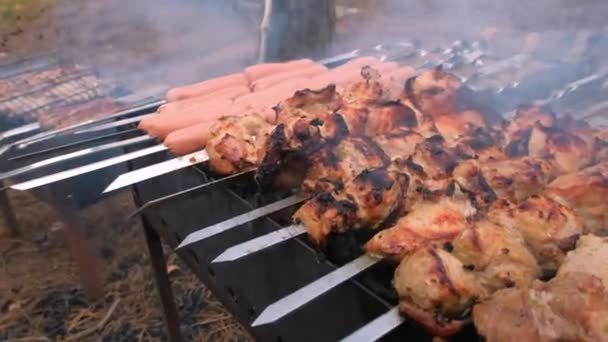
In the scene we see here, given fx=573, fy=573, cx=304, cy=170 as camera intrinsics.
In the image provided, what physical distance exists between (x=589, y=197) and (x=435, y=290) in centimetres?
71

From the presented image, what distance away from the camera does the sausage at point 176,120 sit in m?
2.56

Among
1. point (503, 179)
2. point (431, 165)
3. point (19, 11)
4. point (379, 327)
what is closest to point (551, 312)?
point (379, 327)

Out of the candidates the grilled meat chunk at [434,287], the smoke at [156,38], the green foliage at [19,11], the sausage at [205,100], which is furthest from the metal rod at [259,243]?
A: the green foliage at [19,11]

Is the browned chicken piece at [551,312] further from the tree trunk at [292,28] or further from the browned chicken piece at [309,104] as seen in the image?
the tree trunk at [292,28]

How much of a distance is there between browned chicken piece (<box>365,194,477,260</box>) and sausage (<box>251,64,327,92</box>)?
4.84ft

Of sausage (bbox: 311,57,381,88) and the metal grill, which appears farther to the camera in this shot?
the metal grill

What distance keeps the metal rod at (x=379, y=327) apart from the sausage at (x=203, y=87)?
1.96m

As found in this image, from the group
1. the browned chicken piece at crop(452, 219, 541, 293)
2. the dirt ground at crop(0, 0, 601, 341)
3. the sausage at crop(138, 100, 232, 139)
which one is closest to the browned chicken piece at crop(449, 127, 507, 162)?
the browned chicken piece at crop(452, 219, 541, 293)

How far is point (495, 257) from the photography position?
155 cm

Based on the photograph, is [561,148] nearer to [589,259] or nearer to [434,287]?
[589,259]

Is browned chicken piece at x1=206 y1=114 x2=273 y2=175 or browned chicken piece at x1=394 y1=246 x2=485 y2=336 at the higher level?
browned chicken piece at x1=206 y1=114 x2=273 y2=175

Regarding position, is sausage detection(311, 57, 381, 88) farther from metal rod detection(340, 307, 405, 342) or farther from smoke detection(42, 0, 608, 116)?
metal rod detection(340, 307, 405, 342)

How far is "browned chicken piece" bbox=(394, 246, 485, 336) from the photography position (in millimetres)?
1404

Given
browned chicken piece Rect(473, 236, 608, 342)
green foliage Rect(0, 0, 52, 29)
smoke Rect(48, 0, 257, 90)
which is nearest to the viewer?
browned chicken piece Rect(473, 236, 608, 342)
